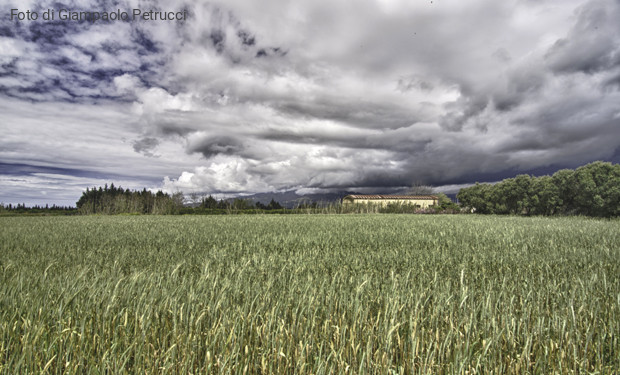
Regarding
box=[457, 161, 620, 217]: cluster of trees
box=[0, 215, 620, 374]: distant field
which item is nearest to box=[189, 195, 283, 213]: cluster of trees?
box=[457, 161, 620, 217]: cluster of trees

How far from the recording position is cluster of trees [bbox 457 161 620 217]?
91.2ft

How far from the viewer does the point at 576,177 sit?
1235 inches

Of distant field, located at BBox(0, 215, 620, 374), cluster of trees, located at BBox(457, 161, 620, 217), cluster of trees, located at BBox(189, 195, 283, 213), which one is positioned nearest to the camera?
distant field, located at BBox(0, 215, 620, 374)

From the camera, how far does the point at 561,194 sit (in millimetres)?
33625

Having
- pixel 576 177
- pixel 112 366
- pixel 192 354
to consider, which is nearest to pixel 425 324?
pixel 192 354

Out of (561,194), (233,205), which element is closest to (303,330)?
(561,194)

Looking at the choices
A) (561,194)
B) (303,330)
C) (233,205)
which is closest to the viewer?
(303,330)

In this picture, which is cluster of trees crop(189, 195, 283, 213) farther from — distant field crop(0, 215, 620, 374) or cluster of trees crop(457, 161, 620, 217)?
distant field crop(0, 215, 620, 374)

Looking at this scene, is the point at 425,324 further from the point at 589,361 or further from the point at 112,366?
the point at 112,366

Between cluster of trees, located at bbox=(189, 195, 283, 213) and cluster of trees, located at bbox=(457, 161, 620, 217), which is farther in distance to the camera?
cluster of trees, located at bbox=(189, 195, 283, 213)

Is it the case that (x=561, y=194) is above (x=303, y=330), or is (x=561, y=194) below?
above

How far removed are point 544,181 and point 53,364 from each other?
44245 millimetres

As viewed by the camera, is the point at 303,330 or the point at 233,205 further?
the point at 233,205

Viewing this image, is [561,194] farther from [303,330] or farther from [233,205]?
[233,205]
